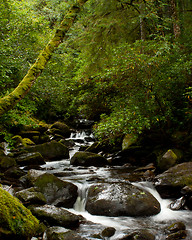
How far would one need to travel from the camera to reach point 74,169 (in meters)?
9.54

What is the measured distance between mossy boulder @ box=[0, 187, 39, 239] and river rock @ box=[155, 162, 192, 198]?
4.15 metres

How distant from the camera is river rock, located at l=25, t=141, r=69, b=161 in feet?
37.8

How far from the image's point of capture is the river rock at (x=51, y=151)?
11508 millimetres

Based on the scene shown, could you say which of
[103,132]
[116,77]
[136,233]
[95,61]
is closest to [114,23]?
[95,61]

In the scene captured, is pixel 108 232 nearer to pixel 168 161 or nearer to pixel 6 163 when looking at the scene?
pixel 168 161

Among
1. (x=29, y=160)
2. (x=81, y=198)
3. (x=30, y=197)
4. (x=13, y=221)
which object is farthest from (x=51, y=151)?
(x=13, y=221)

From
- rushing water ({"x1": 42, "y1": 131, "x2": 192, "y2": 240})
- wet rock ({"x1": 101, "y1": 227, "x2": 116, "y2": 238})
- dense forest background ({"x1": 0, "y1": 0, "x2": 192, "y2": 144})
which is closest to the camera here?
wet rock ({"x1": 101, "y1": 227, "x2": 116, "y2": 238})

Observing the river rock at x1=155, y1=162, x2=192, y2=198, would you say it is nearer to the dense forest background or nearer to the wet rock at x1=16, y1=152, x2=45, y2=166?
the dense forest background

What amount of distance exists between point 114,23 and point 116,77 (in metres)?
2.82

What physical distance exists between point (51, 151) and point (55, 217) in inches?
283

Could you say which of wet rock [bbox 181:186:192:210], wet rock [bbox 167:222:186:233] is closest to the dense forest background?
wet rock [bbox 181:186:192:210]

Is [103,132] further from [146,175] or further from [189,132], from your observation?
[189,132]

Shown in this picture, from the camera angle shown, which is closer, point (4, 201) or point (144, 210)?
point (4, 201)

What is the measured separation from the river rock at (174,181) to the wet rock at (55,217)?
287cm
